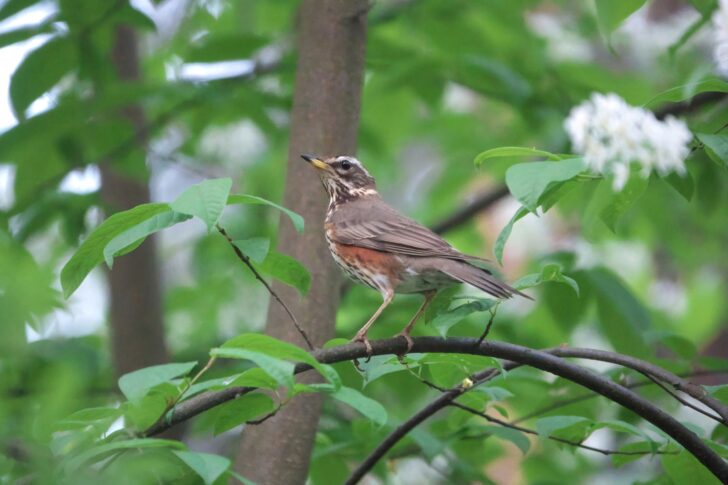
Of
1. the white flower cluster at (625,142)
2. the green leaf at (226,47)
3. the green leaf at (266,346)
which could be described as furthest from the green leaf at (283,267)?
the green leaf at (226,47)

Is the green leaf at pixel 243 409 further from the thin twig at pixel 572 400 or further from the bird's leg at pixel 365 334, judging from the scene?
the thin twig at pixel 572 400

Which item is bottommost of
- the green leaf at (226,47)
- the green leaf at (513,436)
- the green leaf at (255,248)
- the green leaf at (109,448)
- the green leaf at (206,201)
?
the green leaf at (513,436)

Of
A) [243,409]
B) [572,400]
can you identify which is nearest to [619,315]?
[572,400]

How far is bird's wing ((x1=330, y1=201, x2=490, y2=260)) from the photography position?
4.10m

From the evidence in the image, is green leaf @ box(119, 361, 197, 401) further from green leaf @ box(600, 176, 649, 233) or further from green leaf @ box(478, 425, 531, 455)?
green leaf @ box(478, 425, 531, 455)

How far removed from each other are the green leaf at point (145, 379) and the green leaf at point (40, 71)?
8.62ft

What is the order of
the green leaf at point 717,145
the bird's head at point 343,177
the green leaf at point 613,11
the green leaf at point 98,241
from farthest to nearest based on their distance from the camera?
the bird's head at point 343,177 → the green leaf at point 613,11 → the green leaf at point 717,145 → the green leaf at point 98,241

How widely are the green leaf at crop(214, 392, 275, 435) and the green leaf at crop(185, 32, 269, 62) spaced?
9.32ft

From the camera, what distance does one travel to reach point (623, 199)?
2.85 m

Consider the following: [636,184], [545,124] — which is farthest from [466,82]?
[636,184]

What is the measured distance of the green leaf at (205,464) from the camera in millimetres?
2264

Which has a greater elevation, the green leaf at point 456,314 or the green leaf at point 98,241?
the green leaf at point 98,241

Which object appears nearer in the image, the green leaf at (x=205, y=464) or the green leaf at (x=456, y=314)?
the green leaf at (x=205, y=464)

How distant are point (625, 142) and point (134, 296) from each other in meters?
4.10
